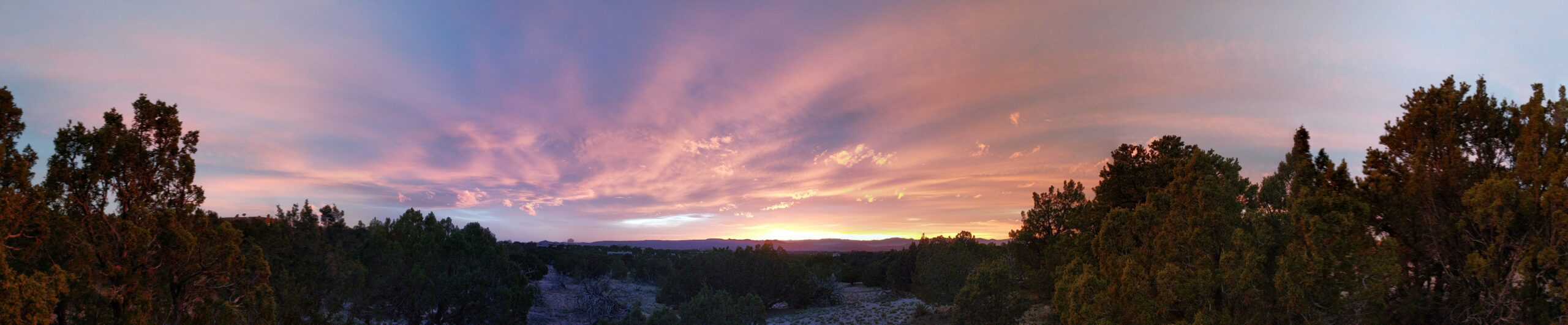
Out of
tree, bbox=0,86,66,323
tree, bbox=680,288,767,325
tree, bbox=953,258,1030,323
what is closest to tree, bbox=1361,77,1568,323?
tree, bbox=953,258,1030,323

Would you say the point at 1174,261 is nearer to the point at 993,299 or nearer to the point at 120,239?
the point at 993,299

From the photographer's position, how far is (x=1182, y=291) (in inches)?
453

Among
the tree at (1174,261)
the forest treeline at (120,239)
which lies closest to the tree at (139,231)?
the forest treeline at (120,239)

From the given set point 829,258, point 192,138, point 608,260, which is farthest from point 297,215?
point 829,258

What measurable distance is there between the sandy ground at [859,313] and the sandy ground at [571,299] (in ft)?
36.4

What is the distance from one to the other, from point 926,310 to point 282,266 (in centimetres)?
3687

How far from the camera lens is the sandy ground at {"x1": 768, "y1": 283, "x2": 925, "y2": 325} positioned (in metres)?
46.0

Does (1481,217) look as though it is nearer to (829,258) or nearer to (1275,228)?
(1275,228)

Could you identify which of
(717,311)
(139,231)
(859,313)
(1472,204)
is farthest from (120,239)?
(859,313)

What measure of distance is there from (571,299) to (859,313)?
77.5 ft

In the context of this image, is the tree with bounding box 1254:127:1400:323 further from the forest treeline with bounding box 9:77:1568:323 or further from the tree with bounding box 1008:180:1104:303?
the tree with bounding box 1008:180:1104:303

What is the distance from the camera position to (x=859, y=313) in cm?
5044

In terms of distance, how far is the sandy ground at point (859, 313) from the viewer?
4603 centimetres

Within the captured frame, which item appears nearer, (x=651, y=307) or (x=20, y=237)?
(x=20, y=237)
